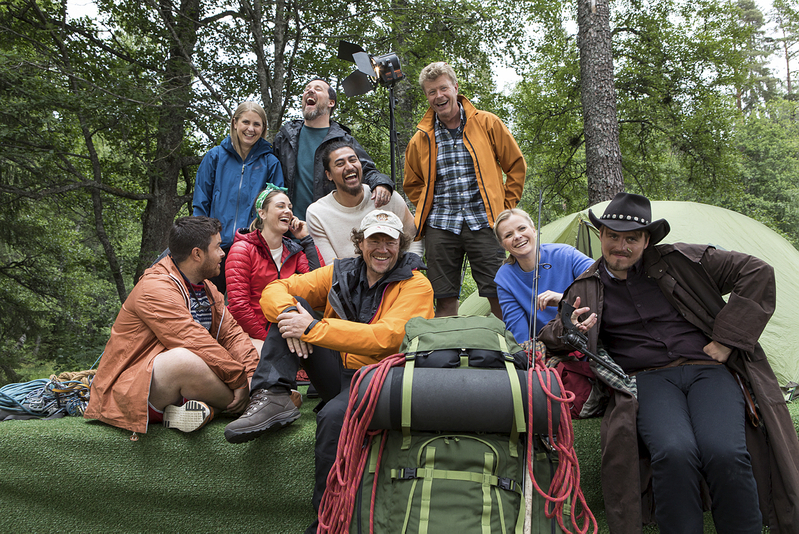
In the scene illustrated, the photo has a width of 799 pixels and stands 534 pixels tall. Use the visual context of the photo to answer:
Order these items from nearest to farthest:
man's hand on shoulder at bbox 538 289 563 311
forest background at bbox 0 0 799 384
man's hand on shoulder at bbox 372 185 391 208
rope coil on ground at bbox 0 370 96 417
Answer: man's hand on shoulder at bbox 538 289 563 311 < rope coil on ground at bbox 0 370 96 417 < man's hand on shoulder at bbox 372 185 391 208 < forest background at bbox 0 0 799 384

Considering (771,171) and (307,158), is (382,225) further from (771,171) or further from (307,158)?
(771,171)

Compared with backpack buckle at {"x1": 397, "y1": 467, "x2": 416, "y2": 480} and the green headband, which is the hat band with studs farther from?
the green headband

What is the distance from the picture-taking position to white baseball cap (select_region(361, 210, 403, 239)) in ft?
7.75

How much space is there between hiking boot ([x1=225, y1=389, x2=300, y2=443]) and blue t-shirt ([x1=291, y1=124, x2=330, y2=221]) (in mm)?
1660

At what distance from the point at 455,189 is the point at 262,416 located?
1853mm

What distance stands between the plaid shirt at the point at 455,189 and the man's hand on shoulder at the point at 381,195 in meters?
0.36

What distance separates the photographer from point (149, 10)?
6.87m

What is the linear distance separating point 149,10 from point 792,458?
8.08 meters

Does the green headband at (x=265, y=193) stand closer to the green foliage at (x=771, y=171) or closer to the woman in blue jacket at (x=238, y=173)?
the woman in blue jacket at (x=238, y=173)

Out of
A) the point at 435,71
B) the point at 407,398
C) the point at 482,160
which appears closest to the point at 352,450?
the point at 407,398

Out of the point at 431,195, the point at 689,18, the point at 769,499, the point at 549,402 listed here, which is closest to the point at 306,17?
the point at 431,195

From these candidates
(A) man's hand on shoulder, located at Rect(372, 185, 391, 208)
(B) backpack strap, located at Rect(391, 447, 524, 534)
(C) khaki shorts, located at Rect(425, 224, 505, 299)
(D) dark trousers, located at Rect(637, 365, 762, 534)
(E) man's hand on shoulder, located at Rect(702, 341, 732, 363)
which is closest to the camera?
(B) backpack strap, located at Rect(391, 447, 524, 534)

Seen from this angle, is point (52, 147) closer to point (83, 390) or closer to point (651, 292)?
point (83, 390)

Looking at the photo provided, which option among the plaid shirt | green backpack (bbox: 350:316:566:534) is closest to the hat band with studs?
green backpack (bbox: 350:316:566:534)
